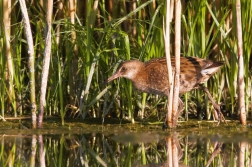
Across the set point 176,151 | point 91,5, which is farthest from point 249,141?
point 91,5

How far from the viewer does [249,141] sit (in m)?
7.93

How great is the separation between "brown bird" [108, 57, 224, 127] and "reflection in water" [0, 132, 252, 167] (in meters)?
0.79

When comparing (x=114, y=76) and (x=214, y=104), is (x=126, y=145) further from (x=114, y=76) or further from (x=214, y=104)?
(x=214, y=104)

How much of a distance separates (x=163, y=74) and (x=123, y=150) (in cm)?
163

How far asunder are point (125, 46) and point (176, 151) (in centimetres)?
191

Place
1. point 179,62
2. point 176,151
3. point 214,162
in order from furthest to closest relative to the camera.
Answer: point 179,62, point 176,151, point 214,162

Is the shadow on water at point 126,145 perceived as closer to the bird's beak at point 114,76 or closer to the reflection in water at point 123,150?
the reflection in water at point 123,150

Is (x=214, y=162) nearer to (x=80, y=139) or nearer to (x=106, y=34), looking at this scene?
(x=80, y=139)

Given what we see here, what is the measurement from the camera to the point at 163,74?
9031 millimetres

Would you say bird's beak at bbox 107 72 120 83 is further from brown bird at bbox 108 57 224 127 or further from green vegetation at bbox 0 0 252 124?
green vegetation at bbox 0 0 252 124

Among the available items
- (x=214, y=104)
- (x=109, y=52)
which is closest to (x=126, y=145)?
(x=214, y=104)

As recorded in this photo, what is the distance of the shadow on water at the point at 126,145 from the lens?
7121 millimetres

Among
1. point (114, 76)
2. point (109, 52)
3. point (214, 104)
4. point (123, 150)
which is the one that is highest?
point (109, 52)

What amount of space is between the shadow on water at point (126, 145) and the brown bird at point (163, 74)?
0.44 meters
